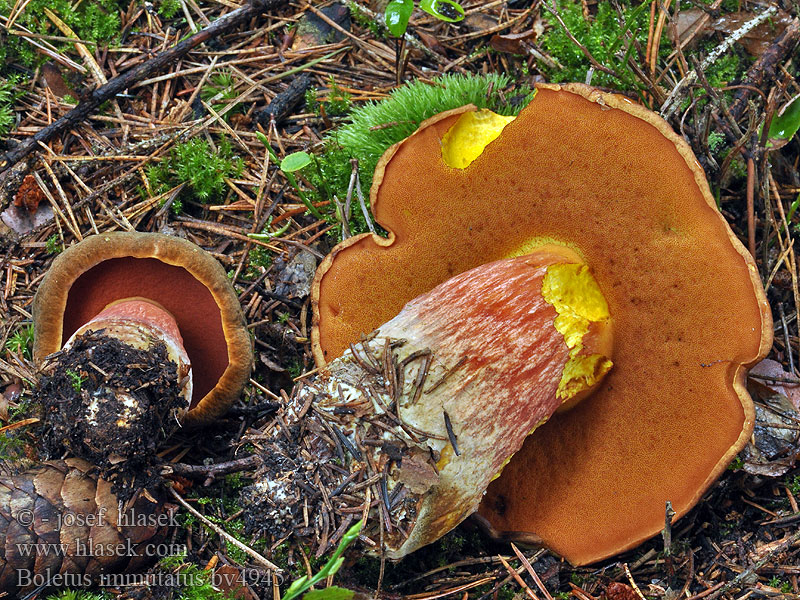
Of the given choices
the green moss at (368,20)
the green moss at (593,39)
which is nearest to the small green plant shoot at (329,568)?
the green moss at (593,39)

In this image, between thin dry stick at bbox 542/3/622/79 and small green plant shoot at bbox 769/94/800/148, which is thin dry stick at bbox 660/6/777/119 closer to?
thin dry stick at bbox 542/3/622/79

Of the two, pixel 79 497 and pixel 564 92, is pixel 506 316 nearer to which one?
pixel 564 92

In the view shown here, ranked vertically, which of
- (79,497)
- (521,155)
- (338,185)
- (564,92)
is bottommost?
(79,497)

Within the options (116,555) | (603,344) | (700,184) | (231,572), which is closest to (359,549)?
(231,572)

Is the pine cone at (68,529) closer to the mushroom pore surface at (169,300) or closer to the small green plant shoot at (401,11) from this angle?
the mushroom pore surface at (169,300)

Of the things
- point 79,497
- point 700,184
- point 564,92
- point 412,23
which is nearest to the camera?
point 700,184

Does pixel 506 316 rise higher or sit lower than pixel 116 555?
higher
